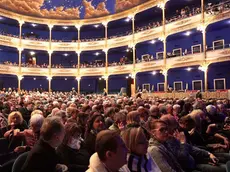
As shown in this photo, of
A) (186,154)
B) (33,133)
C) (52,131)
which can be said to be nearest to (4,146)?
(33,133)

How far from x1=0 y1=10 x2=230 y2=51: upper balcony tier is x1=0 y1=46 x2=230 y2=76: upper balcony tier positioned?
2.53 m

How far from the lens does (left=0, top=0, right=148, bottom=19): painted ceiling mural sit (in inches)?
1147

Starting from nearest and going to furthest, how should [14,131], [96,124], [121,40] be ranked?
1. [14,131]
2. [96,124]
3. [121,40]

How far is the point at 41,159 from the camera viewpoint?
2572mm

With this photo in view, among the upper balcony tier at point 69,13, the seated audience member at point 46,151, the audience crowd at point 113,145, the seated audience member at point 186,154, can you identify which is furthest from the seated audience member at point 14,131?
the upper balcony tier at point 69,13

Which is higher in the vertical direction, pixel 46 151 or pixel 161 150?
pixel 46 151

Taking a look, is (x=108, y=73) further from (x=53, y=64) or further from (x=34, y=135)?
(x=34, y=135)

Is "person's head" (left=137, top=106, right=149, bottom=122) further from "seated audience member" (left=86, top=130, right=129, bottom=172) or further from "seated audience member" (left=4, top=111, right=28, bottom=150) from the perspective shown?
"seated audience member" (left=86, top=130, right=129, bottom=172)

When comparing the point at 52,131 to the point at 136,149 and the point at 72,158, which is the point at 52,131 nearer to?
the point at 136,149

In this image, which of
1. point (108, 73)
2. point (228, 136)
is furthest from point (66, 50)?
point (228, 136)

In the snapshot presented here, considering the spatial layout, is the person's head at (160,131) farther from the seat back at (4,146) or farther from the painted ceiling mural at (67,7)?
the painted ceiling mural at (67,7)

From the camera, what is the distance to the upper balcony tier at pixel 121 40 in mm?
20447

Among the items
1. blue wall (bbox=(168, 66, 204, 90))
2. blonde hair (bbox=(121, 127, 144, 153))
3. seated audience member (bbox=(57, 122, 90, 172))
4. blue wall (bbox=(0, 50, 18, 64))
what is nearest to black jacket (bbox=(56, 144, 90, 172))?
seated audience member (bbox=(57, 122, 90, 172))

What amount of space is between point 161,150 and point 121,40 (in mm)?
26580
